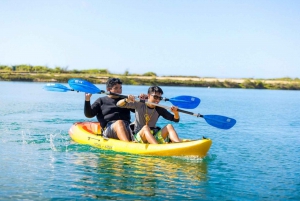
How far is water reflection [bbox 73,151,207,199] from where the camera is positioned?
6.07m

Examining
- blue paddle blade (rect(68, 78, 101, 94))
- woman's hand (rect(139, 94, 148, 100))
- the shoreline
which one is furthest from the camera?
the shoreline

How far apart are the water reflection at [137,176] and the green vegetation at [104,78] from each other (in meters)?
36.0

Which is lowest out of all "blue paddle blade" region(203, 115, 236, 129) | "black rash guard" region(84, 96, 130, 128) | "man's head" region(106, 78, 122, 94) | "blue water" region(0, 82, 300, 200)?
"blue water" region(0, 82, 300, 200)

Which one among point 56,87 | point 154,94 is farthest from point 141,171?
point 56,87

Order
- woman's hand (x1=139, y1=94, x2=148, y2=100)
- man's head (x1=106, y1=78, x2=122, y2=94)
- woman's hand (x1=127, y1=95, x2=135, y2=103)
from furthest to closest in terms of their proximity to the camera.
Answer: man's head (x1=106, y1=78, x2=122, y2=94) → woman's hand (x1=139, y1=94, x2=148, y2=100) → woman's hand (x1=127, y1=95, x2=135, y2=103)

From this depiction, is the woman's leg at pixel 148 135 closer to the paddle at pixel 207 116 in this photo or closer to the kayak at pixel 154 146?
the kayak at pixel 154 146

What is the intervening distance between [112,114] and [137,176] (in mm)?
2323

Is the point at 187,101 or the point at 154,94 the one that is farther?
the point at 187,101

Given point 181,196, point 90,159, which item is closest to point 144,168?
point 90,159

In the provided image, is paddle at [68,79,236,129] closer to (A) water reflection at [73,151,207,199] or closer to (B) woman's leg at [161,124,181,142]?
(B) woman's leg at [161,124,181,142]

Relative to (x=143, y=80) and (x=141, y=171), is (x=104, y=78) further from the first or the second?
(x=141, y=171)

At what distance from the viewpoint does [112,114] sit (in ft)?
29.8

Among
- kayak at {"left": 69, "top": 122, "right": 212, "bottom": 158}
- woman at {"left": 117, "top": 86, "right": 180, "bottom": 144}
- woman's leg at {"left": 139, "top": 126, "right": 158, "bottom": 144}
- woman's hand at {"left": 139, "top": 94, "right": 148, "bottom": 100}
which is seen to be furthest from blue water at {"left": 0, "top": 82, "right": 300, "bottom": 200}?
woman's hand at {"left": 139, "top": 94, "right": 148, "bottom": 100}

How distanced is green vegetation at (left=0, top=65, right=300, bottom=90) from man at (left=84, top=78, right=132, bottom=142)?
34840 mm
